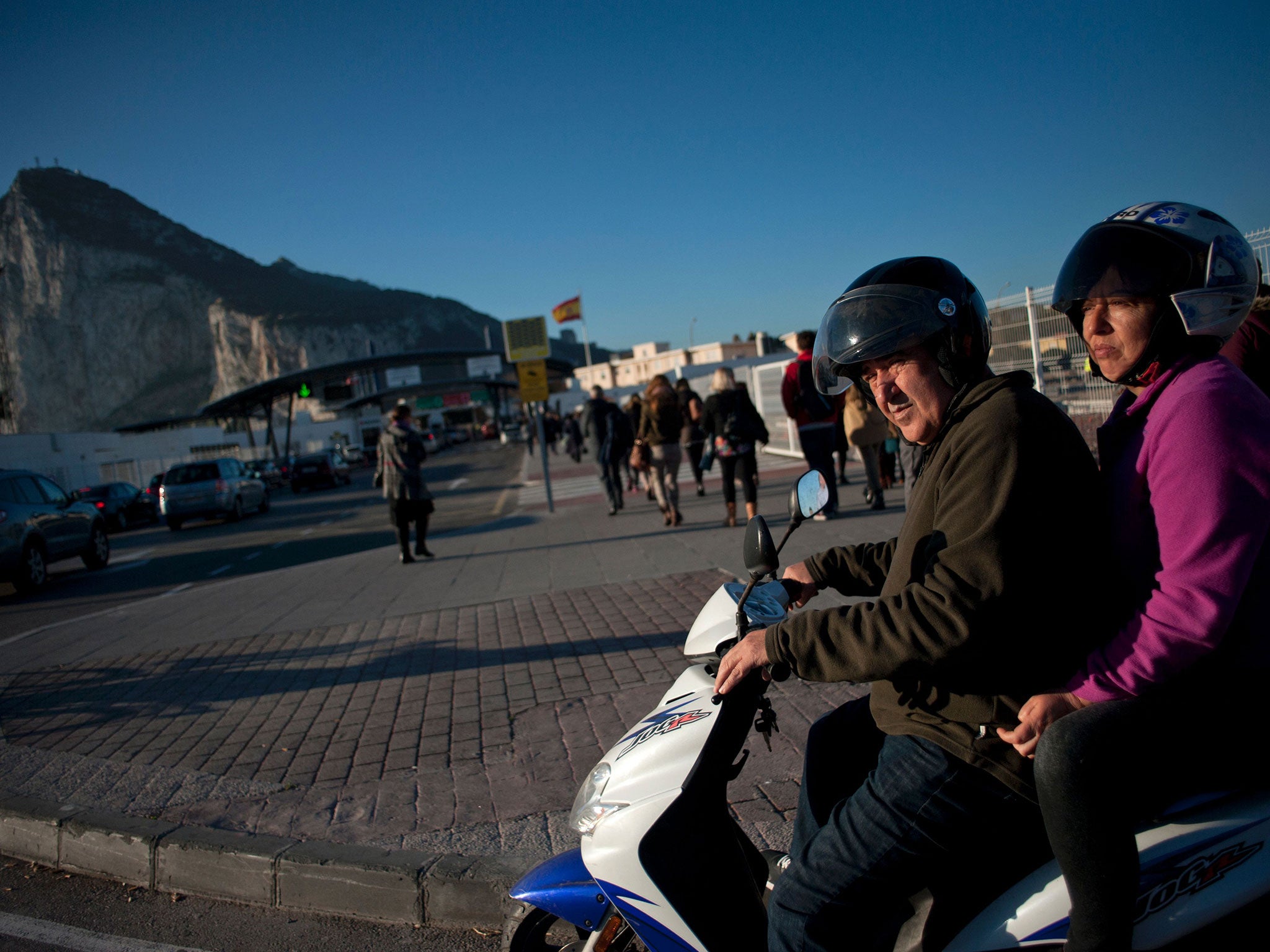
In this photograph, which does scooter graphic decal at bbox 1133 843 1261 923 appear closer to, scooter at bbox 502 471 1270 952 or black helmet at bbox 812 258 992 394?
scooter at bbox 502 471 1270 952

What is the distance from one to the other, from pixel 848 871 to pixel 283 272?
649 ft

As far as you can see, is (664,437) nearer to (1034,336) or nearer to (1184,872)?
(1034,336)

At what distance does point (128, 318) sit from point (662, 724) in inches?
5418

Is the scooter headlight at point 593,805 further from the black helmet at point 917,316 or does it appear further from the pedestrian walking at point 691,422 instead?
the pedestrian walking at point 691,422

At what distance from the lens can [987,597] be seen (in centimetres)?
143

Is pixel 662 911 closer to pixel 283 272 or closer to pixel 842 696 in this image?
pixel 842 696

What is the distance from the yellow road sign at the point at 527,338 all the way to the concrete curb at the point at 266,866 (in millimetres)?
11163

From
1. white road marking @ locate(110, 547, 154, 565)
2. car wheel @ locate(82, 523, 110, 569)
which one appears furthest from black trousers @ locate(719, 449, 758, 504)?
white road marking @ locate(110, 547, 154, 565)

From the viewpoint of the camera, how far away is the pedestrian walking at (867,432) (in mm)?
9469

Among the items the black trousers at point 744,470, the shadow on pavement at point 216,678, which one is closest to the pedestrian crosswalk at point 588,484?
the black trousers at point 744,470

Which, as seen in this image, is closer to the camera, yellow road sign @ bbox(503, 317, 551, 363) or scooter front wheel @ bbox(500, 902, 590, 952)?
scooter front wheel @ bbox(500, 902, 590, 952)

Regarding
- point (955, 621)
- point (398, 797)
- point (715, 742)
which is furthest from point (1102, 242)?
point (398, 797)

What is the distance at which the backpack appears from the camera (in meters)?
8.41

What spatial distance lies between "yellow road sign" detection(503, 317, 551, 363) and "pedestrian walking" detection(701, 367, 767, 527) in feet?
19.7
